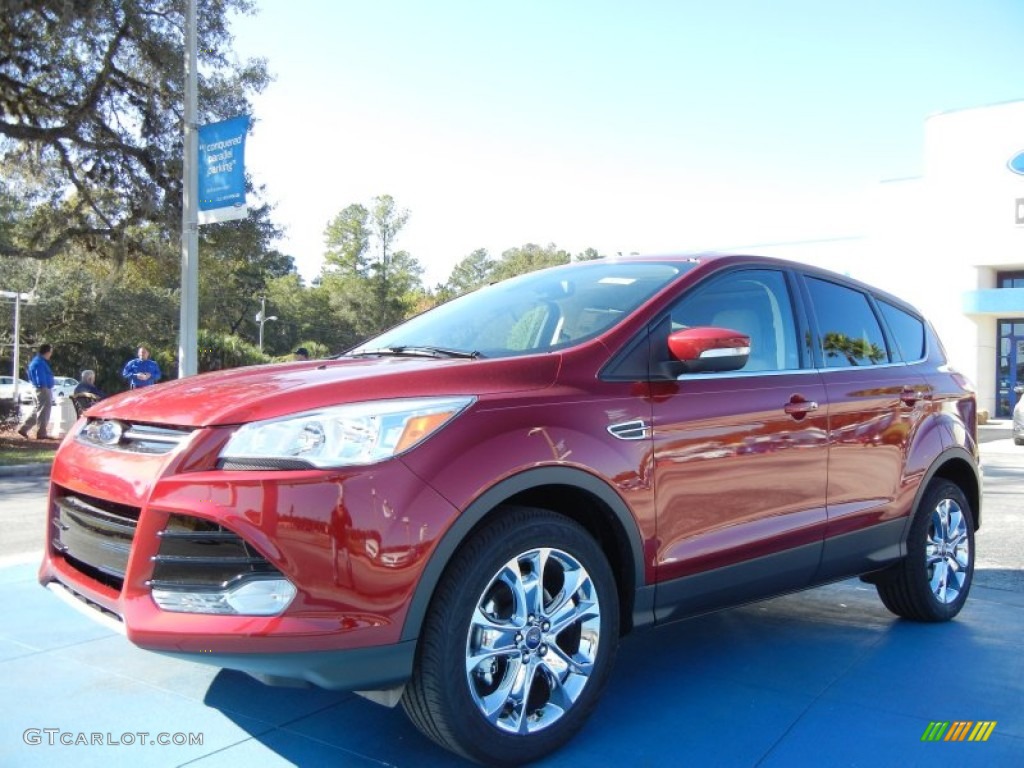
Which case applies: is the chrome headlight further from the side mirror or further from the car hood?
the side mirror

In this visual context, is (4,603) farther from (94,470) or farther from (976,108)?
(976,108)

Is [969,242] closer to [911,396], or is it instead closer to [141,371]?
[141,371]

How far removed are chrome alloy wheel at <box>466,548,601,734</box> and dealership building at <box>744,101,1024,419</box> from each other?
30.9 metres

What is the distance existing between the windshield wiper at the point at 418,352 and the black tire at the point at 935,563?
8.40 feet

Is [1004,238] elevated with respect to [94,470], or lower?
elevated

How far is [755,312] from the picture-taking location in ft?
12.3

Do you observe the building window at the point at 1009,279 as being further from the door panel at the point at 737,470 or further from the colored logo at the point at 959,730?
the colored logo at the point at 959,730

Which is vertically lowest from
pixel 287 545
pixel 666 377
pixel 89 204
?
pixel 287 545

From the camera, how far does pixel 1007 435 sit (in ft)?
74.4

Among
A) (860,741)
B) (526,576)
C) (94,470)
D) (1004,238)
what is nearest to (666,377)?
(526,576)

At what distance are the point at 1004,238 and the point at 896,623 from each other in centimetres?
A: 3125

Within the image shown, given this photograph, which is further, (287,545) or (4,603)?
(4,603)

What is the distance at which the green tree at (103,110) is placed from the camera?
15.3 metres

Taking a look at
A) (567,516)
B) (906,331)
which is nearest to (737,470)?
(567,516)
